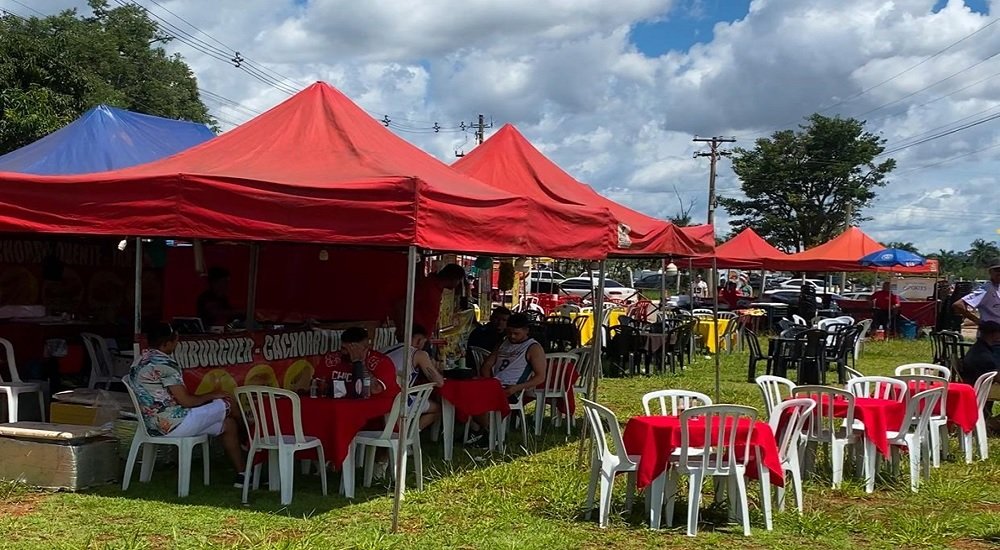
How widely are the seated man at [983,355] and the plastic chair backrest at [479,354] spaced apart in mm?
4654

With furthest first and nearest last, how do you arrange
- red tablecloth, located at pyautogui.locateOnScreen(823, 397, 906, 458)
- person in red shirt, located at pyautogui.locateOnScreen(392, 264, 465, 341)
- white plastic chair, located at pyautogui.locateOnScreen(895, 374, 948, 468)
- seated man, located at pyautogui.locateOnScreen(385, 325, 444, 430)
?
1. person in red shirt, located at pyautogui.locateOnScreen(392, 264, 465, 341)
2. white plastic chair, located at pyautogui.locateOnScreen(895, 374, 948, 468)
3. seated man, located at pyautogui.locateOnScreen(385, 325, 444, 430)
4. red tablecloth, located at pyautogui.locateOnScreen(823, 397, 906, 458)

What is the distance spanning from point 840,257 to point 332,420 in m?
16.3

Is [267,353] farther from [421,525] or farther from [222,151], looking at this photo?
[421,525]

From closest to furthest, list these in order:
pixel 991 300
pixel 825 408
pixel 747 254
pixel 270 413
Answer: pixel 270 413 < pixel 825 408 < pixel 991 300 < pixel 747 254

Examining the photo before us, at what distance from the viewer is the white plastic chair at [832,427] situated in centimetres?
698

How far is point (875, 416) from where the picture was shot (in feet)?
23.4

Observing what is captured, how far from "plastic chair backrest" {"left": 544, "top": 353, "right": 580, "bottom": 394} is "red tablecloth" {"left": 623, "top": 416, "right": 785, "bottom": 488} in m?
2.99

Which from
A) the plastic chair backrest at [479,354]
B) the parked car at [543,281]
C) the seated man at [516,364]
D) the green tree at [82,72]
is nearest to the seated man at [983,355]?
the seated man at [516,364]

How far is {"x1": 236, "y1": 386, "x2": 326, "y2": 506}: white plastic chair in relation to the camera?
6.16m

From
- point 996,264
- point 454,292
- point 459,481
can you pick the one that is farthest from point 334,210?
point 996,264

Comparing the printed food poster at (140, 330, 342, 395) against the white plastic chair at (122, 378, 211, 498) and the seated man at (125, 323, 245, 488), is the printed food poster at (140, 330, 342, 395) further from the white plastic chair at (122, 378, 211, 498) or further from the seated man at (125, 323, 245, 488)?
the white plastic chair at (122, 378, 211, 498)

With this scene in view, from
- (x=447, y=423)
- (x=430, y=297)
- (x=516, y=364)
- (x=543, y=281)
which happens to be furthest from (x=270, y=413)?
(x=543, y=281)

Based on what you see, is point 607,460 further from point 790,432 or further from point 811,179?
point 811,179

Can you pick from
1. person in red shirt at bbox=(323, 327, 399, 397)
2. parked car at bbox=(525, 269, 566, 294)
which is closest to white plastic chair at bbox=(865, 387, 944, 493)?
person in red shirt at bbox=(323, 327, 399, 397)
